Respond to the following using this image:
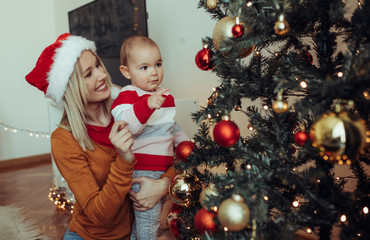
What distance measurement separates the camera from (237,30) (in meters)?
0.69

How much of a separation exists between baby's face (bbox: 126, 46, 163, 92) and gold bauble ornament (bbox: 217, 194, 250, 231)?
75 cm

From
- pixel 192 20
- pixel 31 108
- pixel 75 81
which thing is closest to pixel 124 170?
pixel 75 81

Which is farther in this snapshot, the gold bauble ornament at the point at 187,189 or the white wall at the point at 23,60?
the white wall at the point at 23,60

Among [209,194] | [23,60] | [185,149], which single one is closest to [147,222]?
[185,149]

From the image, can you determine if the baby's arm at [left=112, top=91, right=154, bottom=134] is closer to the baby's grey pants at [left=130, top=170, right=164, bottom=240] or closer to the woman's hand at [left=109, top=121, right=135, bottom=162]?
the woman's hand at [left=109, top=121, right=135, bottom=162]

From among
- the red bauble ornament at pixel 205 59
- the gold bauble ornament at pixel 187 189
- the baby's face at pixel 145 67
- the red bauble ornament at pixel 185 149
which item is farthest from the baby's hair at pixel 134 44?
the gold bauble ornament at pixel 187 189

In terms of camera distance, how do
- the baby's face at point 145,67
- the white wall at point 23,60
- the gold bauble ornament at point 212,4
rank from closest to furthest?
the gold bauble ornament at point 212,4, the baby's face at point 145,67, the white wall at point 23,60

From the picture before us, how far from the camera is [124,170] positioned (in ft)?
3.16

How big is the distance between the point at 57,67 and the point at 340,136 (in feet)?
3.26

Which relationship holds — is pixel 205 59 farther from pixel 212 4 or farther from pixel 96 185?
Result: pixel 96 185

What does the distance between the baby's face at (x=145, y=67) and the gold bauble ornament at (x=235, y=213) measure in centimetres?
75

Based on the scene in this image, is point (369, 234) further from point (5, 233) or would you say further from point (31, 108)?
point (31, 108)

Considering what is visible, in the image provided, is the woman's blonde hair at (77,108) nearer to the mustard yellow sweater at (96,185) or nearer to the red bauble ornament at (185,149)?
the mustard yellow sweater at (96,185)

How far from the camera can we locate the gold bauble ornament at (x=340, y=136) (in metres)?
0.55
